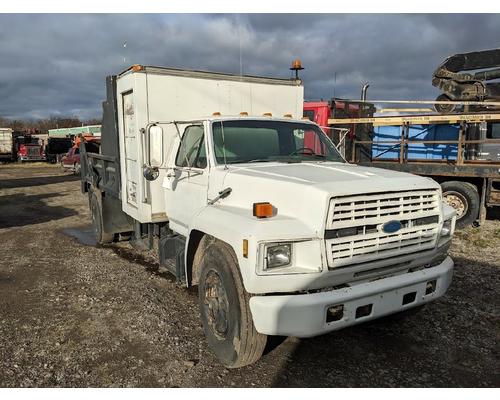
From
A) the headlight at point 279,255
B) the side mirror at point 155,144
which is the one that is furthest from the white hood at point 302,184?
the side mirror at point 155,144

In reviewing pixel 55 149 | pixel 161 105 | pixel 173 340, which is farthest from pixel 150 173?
pixel 55 149

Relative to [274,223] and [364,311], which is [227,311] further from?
[364,311]

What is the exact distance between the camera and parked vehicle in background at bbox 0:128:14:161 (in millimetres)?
36312

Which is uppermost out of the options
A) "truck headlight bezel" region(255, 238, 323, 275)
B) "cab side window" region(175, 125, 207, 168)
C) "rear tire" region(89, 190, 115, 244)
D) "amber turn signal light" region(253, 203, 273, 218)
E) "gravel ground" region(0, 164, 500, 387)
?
"cab side window" region(175, 125, 207, 168)

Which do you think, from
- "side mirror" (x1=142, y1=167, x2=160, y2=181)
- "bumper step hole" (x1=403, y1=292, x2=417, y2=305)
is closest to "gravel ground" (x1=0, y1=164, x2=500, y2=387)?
"bumper step hole" (x1=403, y1=292, x2=417, y2=305)

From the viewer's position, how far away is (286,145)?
4723 millimetres

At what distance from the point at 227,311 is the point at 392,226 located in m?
1.52

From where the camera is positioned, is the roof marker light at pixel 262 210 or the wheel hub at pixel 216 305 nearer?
the roof marker light at pixel 262 210

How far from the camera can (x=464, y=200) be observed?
29.0 ft

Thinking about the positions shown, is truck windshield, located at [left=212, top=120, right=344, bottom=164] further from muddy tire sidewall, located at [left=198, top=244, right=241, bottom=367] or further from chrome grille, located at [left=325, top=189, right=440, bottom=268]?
chrome grille, located at [left=325, top=189, right=440, bottom=268]

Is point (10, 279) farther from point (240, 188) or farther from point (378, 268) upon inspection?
point (378, 268)

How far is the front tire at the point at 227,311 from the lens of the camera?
3285 millimetres

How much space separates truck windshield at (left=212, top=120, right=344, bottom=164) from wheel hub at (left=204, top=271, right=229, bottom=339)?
1.25 m

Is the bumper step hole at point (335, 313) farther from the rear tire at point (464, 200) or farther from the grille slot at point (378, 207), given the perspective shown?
the rear tire at point (464, 200)
